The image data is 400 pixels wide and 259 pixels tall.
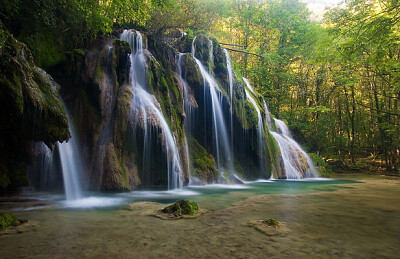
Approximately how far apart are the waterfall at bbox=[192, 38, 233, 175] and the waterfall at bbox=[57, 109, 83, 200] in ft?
21.2

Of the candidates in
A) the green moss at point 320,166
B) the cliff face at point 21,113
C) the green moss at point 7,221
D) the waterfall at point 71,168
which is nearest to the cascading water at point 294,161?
the green moss at point 320,166

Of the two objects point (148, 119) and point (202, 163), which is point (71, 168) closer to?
point (148, 119)

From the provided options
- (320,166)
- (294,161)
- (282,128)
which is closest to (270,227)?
(294,161)

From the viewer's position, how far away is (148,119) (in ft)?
27.7

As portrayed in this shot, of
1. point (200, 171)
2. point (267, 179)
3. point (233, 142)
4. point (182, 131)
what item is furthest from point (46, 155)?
point (267, 179)

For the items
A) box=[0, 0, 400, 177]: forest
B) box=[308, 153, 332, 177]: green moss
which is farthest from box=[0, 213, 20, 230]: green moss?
box=[308, 153, 332, 177]: green moss

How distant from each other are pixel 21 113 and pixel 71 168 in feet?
8.84

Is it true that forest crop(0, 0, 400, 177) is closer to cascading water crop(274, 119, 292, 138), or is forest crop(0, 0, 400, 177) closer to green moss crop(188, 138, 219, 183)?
cascading water crop(274, 119, 292, 138)

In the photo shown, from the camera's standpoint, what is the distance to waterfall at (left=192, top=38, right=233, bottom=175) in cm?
1233

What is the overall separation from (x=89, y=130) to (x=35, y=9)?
3.76 metres

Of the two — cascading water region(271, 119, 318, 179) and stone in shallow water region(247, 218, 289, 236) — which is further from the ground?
cascading water region(271, 119, 318, 179)

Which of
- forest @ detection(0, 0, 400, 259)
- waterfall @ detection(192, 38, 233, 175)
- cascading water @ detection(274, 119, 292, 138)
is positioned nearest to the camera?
forest @ detection(0, 0, 400, 259)

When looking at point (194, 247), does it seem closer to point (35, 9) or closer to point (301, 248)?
point (301, 248)

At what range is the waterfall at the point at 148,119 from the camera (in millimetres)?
8383
